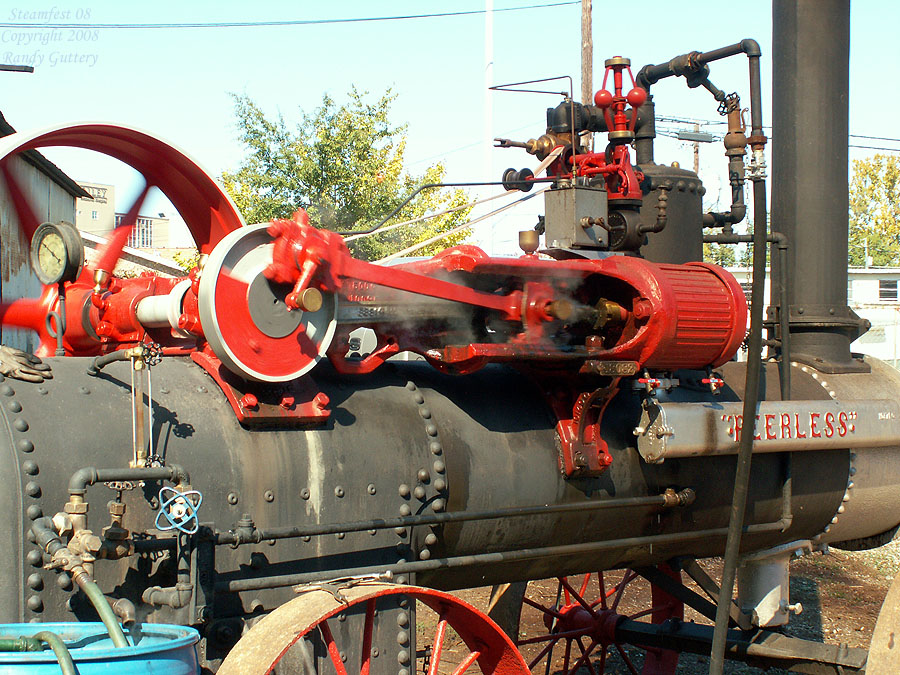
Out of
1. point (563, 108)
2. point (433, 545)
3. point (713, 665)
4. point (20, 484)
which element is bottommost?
point (713, 665)

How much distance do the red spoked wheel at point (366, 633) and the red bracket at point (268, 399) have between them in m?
0.52

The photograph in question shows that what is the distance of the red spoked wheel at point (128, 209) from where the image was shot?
3.42m

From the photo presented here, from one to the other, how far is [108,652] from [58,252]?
1.49 m

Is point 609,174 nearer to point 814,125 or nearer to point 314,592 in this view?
point 814,125

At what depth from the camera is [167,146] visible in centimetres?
344

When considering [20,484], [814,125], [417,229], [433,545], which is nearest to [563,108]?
[814,125]

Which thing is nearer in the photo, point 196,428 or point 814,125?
point 196,428

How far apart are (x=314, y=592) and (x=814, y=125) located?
123 inches

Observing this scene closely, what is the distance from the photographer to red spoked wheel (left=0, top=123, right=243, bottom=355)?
3.42 meters

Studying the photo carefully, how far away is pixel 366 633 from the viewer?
300 centimetres

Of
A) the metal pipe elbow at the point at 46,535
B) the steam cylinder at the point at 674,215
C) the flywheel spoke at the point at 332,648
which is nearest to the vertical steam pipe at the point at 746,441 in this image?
the steam cylinder at the point at 674,215

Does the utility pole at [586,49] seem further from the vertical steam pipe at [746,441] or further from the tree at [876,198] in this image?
the tree at [876,198]

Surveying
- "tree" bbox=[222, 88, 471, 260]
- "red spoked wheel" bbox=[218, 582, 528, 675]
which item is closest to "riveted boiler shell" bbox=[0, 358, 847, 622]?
"red spoked wheel" bbox=[218, 582, 528, 675]

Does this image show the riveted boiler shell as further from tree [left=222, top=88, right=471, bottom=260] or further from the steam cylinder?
tree [left=222, top=88, right=471, bottom=260]
